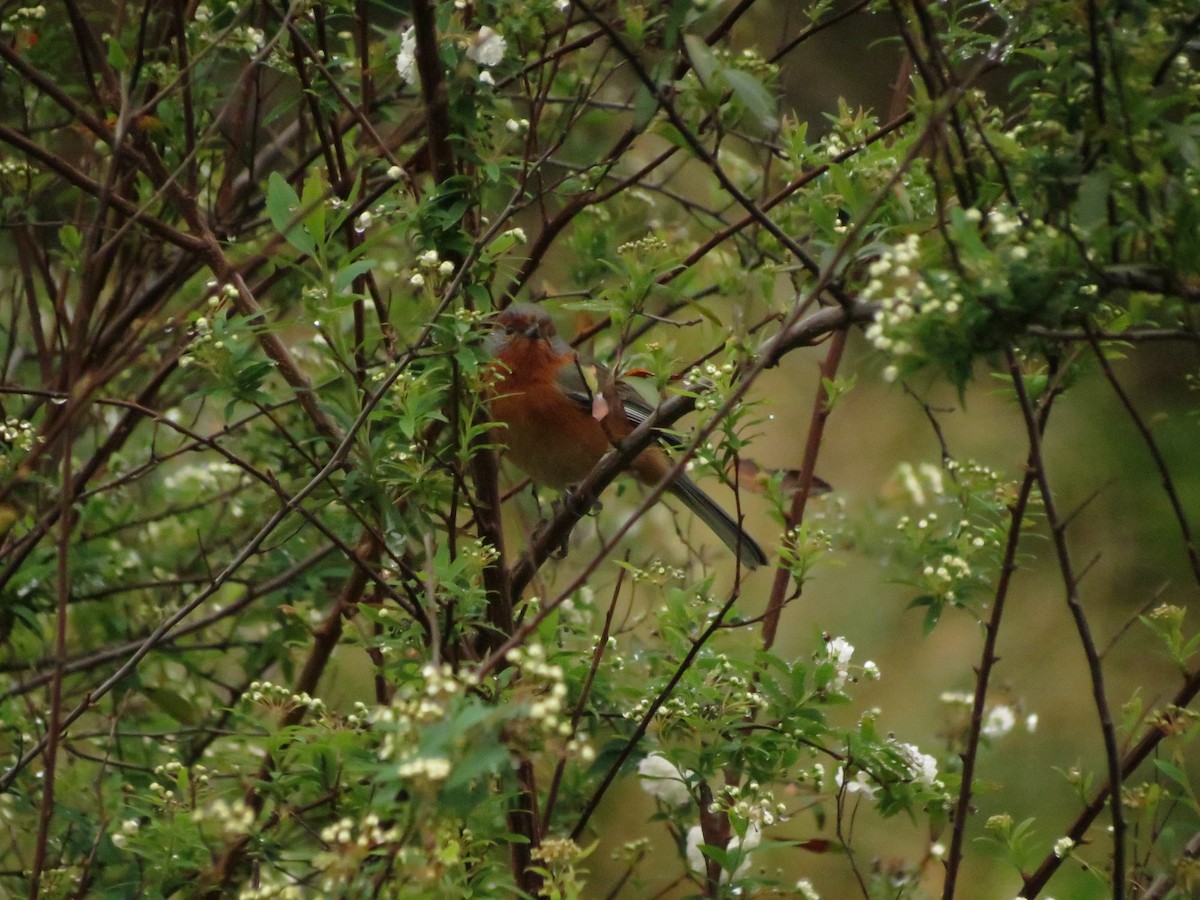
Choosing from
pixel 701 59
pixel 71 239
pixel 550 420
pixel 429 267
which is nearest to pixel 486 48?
pixel 429 267

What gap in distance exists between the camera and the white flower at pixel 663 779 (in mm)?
2850

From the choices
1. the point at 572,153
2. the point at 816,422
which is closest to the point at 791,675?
the point at 816,422

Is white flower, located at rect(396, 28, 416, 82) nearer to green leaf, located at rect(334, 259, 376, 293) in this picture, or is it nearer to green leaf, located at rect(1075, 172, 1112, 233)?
green leaf, located at rect(334, 259, 376, 293)

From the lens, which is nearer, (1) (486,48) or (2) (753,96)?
(2) (753,96)

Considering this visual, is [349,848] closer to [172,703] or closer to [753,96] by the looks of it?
[753,96]

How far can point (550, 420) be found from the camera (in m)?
4.65

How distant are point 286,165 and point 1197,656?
460cm

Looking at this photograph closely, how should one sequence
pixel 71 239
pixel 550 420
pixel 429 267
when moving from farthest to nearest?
pixel 550 420, pixel 71 239, pixel 429 267

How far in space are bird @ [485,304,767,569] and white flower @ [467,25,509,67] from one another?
1857 mm

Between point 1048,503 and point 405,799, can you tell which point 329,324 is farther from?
point 1048,503

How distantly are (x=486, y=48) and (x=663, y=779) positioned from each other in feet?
5.37

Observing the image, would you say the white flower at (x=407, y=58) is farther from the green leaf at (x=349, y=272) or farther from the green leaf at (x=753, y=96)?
the green leaf at (x=753, y=96)

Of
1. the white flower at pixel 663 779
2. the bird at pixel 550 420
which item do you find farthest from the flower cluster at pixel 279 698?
the bird at pixel 550 420

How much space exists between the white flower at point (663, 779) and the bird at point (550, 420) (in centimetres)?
136
